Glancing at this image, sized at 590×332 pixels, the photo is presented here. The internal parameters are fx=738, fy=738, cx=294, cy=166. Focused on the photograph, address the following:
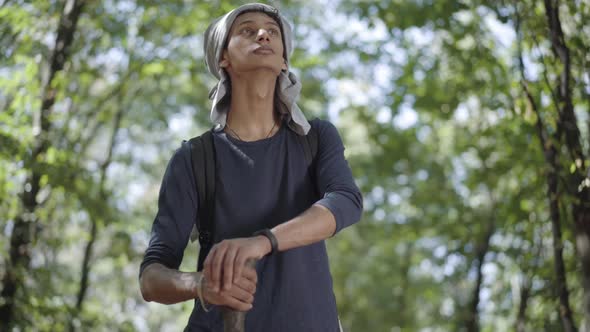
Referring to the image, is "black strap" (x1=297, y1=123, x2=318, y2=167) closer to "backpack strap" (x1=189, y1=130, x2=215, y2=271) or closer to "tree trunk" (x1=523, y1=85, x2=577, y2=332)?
"backpack strap" (x1=189, y1=130, x2=215, y2=271)

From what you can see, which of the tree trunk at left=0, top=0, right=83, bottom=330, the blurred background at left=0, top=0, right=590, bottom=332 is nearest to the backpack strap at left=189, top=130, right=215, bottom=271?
the blurred background at left=0, top=0, right=590, bottom=332

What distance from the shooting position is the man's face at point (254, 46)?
8.14 feet

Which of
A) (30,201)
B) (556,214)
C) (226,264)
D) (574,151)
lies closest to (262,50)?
(226,264)

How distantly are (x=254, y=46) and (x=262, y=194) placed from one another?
1.65 ft

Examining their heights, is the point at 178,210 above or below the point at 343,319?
above

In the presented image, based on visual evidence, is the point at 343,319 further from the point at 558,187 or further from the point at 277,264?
the point at 277,264

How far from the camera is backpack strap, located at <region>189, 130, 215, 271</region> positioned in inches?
95.7

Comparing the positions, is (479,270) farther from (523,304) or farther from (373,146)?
(373,146)

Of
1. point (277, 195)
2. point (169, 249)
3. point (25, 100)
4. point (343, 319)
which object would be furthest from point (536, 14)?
point (343, 319)

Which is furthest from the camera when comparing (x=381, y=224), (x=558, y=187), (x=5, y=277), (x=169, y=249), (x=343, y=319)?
(x=343, y=319)

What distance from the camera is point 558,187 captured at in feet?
13.9

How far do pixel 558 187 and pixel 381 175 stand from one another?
9.52 meters

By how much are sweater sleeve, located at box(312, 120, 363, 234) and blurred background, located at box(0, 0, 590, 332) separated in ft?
5.82

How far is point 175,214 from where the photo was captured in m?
2.39
